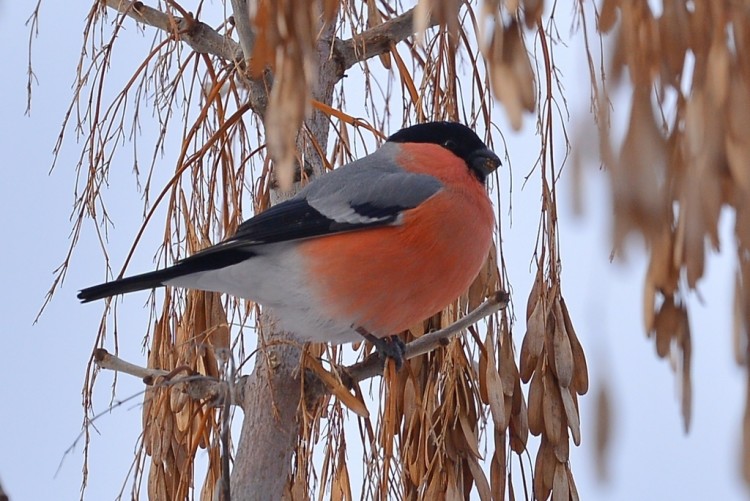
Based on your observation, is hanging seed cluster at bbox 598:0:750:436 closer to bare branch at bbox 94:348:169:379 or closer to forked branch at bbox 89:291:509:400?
forked branch at bbox 89:291:509:400

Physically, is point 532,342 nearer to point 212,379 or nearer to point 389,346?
Answer: point 389,346

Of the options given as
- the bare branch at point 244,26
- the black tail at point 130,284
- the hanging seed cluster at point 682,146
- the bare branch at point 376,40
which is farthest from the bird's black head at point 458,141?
the hanging seed cluster at point 682,146

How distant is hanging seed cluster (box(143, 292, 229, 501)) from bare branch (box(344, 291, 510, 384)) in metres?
0.14

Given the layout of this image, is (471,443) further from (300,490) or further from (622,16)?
(622,16)

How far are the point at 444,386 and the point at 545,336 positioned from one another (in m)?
0.12

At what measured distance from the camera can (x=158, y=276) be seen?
3.36 feet

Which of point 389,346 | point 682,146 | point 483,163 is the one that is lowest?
point 682,146

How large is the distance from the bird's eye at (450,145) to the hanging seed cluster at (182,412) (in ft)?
1.10

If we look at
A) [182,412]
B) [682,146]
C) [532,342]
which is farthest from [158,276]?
[682,146]

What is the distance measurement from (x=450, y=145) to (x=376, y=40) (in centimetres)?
16

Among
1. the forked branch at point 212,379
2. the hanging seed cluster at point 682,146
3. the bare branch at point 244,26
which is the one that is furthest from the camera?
the bare branch at point 244,26

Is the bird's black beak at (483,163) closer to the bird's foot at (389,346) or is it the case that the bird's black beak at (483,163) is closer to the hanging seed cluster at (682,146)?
the bird's foot at (389,346)

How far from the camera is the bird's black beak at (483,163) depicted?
1162 millimetres

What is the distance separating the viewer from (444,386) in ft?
3.36
